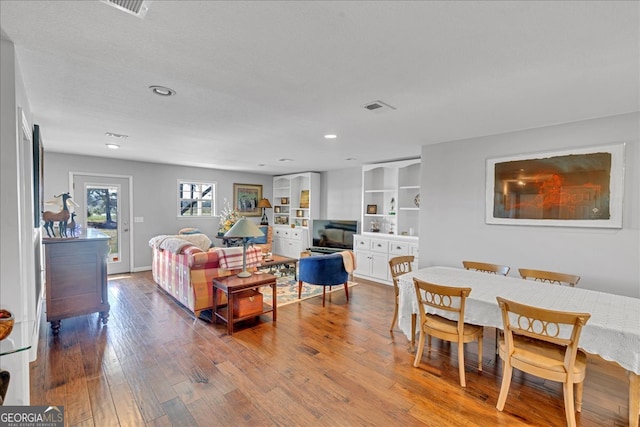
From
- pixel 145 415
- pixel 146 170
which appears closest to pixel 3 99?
pixel 145 415

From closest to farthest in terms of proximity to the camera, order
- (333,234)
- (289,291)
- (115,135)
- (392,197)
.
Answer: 1. (115,135)
2. (289,291)
3. (392,197)
4. (333,234)

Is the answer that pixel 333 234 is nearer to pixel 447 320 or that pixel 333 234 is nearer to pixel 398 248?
pixel 398 248

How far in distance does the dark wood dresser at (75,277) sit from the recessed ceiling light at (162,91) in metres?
1.98

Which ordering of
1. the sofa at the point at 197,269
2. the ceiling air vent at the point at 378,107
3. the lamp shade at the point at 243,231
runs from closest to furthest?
the ceiling air vent at the point at 378,107 → the lamp shade at the point at 243,231 → the sofa at the point at 197,269

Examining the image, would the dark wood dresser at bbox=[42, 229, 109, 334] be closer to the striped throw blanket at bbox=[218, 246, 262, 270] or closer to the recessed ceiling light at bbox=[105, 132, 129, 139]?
the striped throw blanket at bbox=[218, 246, 262, 270]

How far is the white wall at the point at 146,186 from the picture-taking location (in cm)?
542

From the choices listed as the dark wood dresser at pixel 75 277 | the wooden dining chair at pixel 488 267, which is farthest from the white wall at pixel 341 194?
the dark wood dresser at pixel 75 277

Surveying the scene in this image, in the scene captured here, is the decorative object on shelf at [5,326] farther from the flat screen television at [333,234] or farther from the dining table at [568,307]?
the flat screen television at [333,234]

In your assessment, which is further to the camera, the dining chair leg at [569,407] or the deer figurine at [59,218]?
the deer figurine at [59,218]

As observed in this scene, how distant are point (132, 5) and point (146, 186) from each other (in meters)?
5.87

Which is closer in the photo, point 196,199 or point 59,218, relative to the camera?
point 59,218

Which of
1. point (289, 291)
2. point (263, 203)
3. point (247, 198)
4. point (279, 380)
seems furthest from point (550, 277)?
point (247, 198)

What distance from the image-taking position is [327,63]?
190 centimetres

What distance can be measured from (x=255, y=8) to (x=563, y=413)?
328 centimetres
